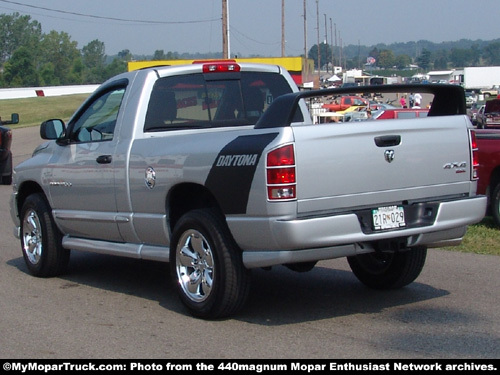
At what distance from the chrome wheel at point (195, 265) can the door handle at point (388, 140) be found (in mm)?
1544

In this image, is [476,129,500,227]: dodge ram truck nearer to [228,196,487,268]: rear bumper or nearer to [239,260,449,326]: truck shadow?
[239,260,449,326]: truck shadow

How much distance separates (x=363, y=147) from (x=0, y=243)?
640 cm

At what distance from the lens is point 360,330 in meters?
6.20

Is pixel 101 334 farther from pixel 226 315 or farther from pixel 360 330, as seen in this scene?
pixel 360 330

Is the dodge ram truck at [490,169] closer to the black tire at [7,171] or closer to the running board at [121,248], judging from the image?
the running board at [121,248]

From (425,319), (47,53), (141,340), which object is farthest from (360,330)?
(47,53)

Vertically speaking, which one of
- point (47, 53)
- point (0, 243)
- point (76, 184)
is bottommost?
point (0, 243)

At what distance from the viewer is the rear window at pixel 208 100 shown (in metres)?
7.58

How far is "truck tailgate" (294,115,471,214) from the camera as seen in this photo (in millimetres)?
5941

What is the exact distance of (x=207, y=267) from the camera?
21.7 ft

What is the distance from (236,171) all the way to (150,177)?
45.5 inches

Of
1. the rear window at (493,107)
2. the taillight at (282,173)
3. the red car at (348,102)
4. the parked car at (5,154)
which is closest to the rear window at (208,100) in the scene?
the taillight at (282,173)

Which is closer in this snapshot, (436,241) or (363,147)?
(363,147)

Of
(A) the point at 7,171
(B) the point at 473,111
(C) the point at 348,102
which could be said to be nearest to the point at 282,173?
(A) the point at 7,171
